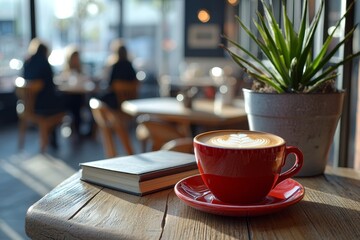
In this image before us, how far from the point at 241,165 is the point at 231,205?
9cm

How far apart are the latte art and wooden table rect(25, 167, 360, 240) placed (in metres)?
0.14

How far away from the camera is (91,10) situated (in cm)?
1028

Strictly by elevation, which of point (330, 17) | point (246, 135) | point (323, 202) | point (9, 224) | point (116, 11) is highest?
point (116, 11)

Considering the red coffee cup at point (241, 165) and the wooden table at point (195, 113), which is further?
the wooden table at point (195, 113)

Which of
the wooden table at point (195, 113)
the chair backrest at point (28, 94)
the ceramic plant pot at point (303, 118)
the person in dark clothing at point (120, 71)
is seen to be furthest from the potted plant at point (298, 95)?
the person in dark clothing at point (120, 71)

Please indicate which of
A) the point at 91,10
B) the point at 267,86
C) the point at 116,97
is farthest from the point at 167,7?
the point at 267,86

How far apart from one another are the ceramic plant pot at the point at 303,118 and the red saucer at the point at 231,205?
20 cm

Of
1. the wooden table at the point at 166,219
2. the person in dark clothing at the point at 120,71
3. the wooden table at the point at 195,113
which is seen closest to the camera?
the wooden table at the point at 166,219

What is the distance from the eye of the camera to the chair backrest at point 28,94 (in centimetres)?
611

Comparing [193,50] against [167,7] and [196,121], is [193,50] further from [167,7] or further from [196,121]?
[196,121]

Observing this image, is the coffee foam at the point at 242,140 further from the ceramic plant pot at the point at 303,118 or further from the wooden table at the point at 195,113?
the wooden table at the point at 195,113

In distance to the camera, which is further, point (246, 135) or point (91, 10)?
point (91, 10)

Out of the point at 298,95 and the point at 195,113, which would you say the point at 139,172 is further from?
the point at 195,113

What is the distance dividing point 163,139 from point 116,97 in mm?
3216
